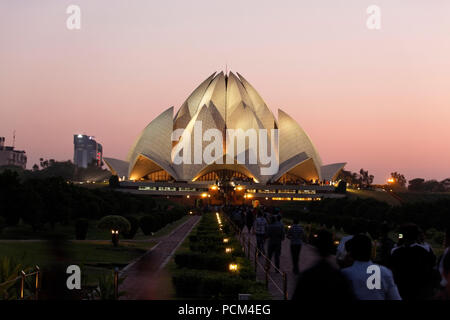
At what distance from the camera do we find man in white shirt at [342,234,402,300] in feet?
13.3

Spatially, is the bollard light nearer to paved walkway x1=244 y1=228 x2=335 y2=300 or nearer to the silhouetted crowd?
paved walkway x1=244 y1=228 x2=335 y2=300

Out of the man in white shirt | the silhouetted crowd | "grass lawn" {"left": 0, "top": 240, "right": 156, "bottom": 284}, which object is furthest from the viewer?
"grass lawn" {"left": 0, "top": 240, "right": 156, "bottom": 284}

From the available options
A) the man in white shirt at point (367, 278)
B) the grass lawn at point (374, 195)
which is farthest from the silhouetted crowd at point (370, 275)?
the grass lawn at point (374, 195)

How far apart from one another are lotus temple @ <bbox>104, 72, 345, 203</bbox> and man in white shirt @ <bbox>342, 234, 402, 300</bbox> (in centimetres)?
6184

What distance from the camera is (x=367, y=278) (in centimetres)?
409

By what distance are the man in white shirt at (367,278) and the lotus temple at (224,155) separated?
6184 cm

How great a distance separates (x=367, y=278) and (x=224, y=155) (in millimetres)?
68935

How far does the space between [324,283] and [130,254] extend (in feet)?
44.8

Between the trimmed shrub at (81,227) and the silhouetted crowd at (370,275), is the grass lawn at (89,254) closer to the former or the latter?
the trimmed shrub at (81,227)

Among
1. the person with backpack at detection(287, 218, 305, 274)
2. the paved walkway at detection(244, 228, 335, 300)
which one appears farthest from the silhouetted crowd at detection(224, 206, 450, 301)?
the person with backpack at detection(287, 218, 305, 274)

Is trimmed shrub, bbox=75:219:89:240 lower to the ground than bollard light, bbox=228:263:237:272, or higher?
higher
